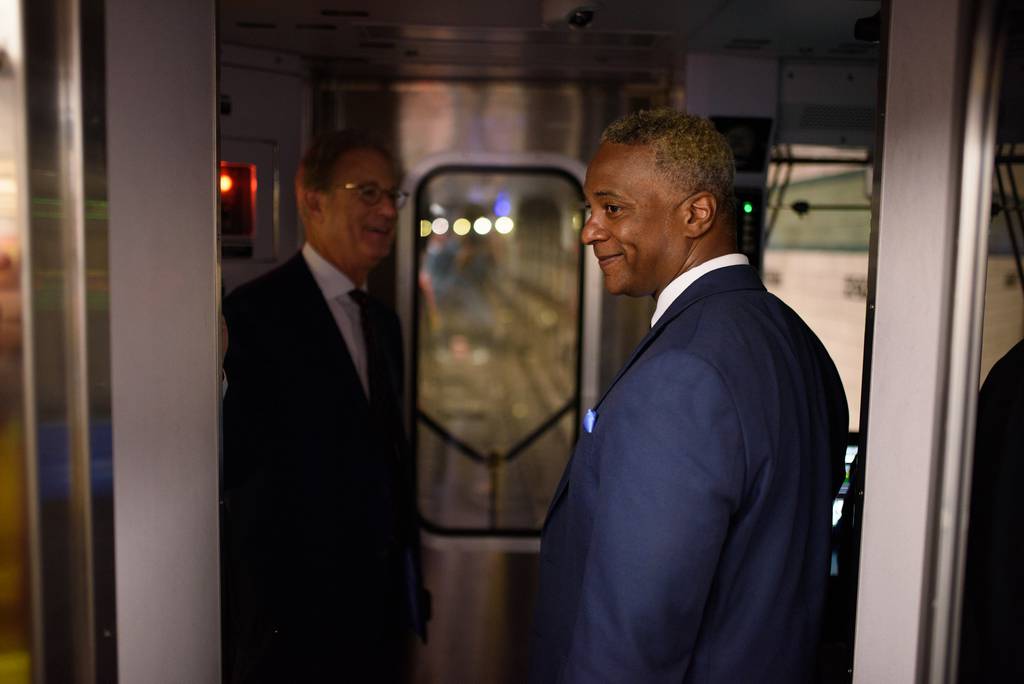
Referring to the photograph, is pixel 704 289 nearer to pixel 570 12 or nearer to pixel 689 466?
pixel 689 466

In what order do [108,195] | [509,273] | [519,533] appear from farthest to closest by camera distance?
[509,273], [519,533], [108,195]

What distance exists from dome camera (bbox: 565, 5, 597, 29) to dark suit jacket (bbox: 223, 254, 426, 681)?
3.70 ft

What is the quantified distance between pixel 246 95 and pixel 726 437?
2.55 meters

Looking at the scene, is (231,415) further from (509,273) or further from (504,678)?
(509,273)

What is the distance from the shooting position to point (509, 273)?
2309 centimetres

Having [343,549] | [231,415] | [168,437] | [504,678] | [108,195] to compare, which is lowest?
[504,678]

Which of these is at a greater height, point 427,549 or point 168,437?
point 168,437

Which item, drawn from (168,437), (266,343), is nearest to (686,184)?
(168,437)

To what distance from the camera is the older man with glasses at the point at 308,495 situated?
2.54 m

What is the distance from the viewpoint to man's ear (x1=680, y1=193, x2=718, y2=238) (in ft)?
5.59

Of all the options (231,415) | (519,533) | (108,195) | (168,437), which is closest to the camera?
(108,195)

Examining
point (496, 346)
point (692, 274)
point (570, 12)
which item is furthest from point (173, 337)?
point (496, 346)

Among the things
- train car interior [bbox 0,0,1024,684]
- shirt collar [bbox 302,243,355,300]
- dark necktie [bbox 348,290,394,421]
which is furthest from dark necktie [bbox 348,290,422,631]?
train car interior [bbox 0,0,1024,684]

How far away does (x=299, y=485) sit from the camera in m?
2.54
